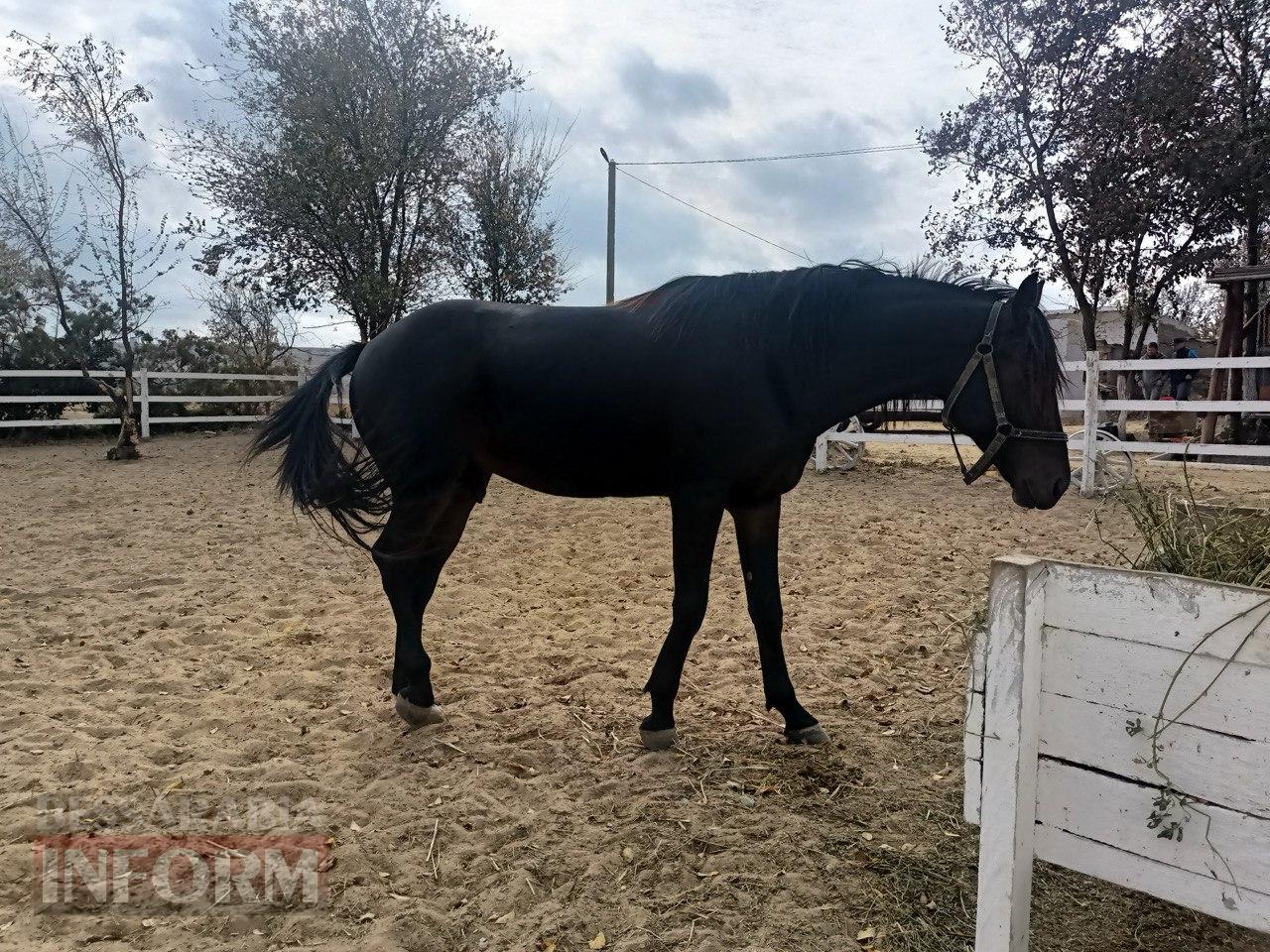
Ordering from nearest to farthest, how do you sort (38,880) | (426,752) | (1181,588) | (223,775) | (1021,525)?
(1181,588)
(38,880)
(223,775)
(426,752)
(1021,525)

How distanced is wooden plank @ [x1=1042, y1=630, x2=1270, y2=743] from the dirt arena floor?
40.2 inches

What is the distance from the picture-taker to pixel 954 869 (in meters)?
2.36

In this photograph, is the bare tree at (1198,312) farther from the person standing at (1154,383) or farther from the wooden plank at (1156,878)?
the wooden plank at (1156,878)

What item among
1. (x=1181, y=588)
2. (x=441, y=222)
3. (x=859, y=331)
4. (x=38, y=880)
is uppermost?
(x=441, y=222)

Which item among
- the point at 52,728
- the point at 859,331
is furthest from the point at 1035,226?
the point at 52,728

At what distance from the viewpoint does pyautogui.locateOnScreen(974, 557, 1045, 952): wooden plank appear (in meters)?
1.44

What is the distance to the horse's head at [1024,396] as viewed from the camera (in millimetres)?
2805

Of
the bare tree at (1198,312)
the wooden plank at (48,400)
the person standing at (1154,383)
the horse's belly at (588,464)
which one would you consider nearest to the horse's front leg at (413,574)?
the horse's belly at (588,464)

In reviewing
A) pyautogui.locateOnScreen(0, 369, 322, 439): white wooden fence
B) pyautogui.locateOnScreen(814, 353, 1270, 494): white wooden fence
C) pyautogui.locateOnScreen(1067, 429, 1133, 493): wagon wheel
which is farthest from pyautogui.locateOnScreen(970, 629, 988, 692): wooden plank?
pyautogui.locateOnScreen(0, 369, 322, 439): white wooden fence

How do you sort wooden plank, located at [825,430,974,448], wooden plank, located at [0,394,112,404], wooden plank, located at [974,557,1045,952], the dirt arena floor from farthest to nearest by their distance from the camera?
wooden plank, located at [0,394,112,404], wooden plank, located at [825,430,974,448], the dirt arena floor, wooden plank, located at [974,557,1045,952]

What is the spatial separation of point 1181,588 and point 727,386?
1.84 metres

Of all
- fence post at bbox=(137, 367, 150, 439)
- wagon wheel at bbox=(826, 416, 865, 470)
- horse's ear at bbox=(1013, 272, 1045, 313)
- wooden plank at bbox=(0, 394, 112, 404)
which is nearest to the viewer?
horse's ear at bbox=(1013, 272, 1045, 313)

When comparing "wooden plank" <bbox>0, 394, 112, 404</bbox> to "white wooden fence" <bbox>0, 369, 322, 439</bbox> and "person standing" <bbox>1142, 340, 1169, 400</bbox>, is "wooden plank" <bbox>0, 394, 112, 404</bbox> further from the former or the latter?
"person standing" <bbox>1142, 340, 1169, 400</bbox>

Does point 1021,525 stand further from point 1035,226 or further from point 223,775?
point 1035,226
